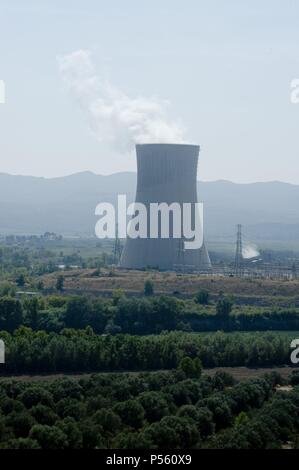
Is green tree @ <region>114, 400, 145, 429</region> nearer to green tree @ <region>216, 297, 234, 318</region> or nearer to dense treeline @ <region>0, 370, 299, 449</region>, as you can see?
dense treeline @ <region>0, 370, 299, 449</region>

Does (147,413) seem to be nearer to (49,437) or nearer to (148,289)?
(49,437)

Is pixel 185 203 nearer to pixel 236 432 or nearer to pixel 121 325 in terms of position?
pixel 121 325

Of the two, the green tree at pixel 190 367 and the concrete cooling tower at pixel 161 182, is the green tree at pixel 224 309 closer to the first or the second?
the concrete cooling tower at pixel 161 182

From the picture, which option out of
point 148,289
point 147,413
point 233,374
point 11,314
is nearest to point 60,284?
point 148,289

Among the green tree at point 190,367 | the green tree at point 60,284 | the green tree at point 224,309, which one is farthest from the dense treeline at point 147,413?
the green tree at point 60,284

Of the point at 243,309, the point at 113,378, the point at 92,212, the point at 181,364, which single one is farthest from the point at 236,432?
the point at 92,212

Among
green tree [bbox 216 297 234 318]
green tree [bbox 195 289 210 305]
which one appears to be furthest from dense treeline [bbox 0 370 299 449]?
green tree [bbox 195 289 210 305]
